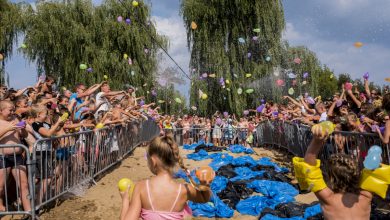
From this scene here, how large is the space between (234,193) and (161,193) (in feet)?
15.1

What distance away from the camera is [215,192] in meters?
6.96

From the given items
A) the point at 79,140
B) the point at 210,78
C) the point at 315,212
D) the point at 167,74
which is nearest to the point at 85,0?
the point at 167,74

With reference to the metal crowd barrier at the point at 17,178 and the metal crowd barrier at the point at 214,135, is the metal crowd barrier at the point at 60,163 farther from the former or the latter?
the metal crowd barrier at the point at 214,135

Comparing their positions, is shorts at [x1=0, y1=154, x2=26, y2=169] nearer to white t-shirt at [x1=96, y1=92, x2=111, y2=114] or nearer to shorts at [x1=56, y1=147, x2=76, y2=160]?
shorts at [x1=56, y1=147, x2=76, y2=160]

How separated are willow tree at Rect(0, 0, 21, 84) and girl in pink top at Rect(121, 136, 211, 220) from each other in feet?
60.6

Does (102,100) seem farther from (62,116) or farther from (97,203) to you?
(97,203)

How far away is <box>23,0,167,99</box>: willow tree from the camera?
20.0m

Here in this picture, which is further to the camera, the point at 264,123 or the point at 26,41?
the point at 26,41

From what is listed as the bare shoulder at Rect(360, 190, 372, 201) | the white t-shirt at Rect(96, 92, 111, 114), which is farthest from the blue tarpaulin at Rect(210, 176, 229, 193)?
the bare shoulder at Rect(360, 190, 372, 201)

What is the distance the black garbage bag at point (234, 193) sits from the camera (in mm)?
6613

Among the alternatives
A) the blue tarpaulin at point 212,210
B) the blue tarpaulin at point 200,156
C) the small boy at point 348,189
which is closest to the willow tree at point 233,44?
the blue tarpaulin at point 200,156

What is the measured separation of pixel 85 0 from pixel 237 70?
934 centimetres

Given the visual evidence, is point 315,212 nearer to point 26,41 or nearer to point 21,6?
point 26,41

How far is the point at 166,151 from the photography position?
2529mm
